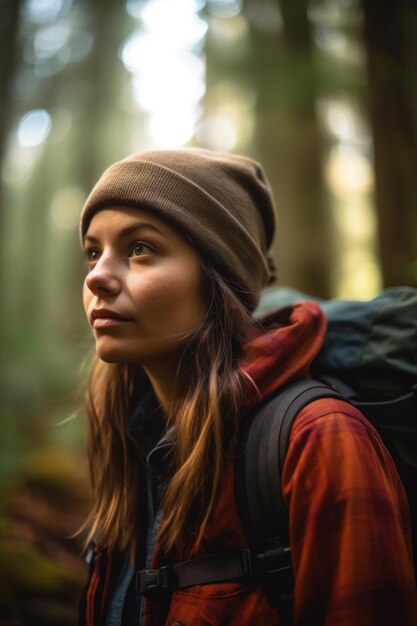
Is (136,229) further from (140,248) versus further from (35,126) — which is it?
(35,126)

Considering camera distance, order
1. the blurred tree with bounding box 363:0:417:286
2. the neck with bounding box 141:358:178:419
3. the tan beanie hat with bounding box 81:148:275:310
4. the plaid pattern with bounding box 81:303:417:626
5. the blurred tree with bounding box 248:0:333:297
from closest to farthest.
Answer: the plaid pattern with bounding box 81:303:417:626 < the tan beanie hat with bounding box 81:148:275:310 < the neck with bounding box 141:358:178:419 < the blurred tree with bounding box 363:0:417:286 < the blurred tree with bounding box 248:0:333:297

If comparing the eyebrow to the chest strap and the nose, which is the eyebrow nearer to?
the nose

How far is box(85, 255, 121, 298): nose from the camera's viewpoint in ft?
5.58

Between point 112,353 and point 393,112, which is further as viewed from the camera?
point 393,112

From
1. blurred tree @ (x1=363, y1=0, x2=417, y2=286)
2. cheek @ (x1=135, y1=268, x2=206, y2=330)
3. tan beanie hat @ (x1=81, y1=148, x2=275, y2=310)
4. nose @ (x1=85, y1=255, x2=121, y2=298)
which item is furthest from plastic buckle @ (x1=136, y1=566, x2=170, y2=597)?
blurred tree @ (x1=363, y1=0, x2=417, y2=286)

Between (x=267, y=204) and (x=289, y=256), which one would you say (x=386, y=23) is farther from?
(x=267, y=204)

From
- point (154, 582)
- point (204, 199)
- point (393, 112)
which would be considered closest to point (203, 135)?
point (393, 112)

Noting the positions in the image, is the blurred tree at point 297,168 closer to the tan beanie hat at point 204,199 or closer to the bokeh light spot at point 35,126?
the tan beanie hat at point 204,199

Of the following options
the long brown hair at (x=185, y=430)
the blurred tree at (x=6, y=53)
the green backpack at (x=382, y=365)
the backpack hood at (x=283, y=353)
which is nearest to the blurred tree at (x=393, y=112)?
the green backpack at (x=382, y=365)

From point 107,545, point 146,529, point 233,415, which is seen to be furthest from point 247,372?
point 107,545

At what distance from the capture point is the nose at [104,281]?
5.58 ft

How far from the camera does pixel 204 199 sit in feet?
6.15

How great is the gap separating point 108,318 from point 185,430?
54 centimetres

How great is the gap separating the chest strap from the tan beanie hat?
3.49ft
